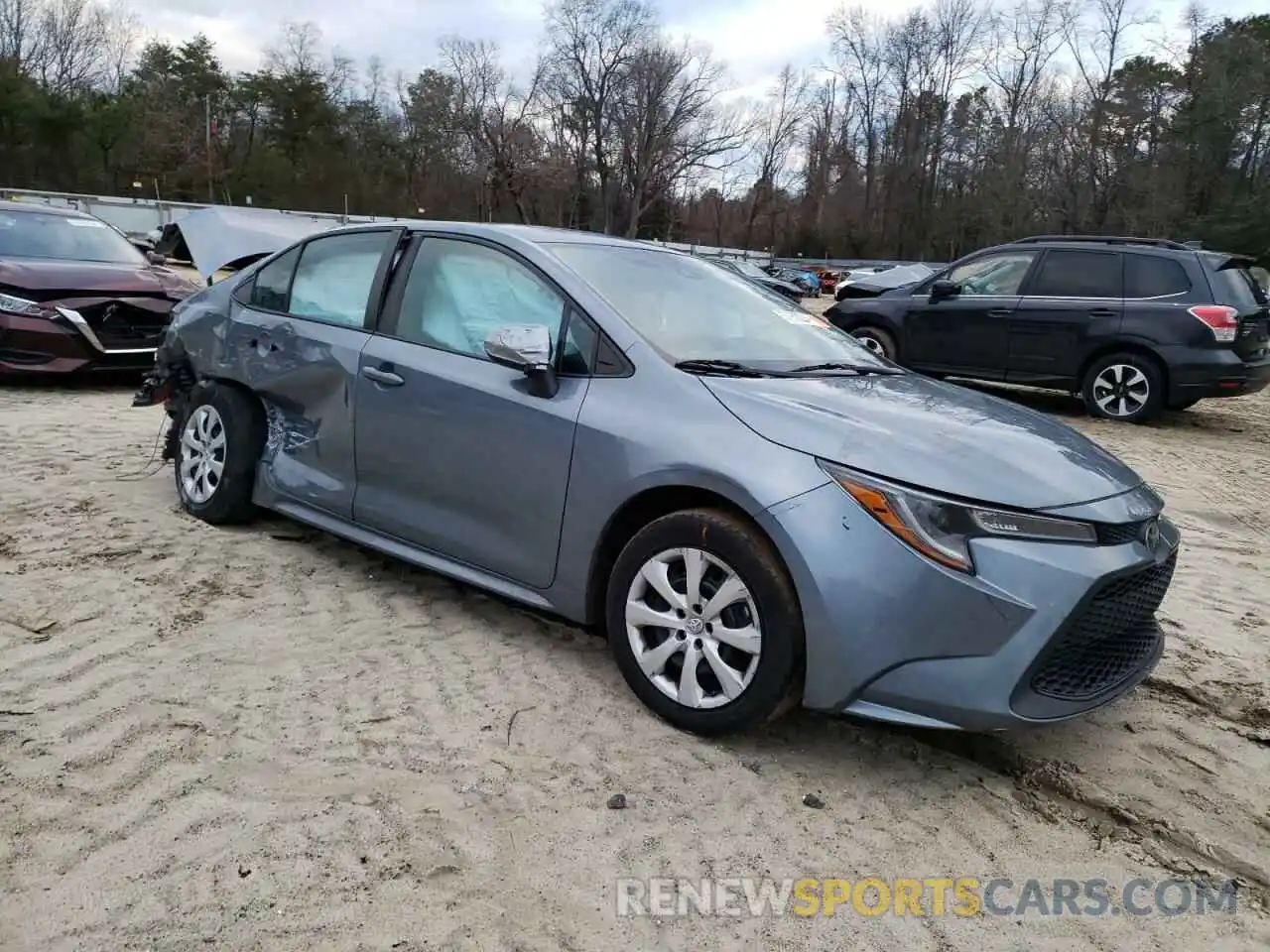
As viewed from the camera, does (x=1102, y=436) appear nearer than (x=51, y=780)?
No

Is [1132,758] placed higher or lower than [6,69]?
lower

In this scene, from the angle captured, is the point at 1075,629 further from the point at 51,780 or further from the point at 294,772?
the point at 51,780

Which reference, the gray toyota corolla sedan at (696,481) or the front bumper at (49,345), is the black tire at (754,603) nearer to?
the gray toyota corolla sedan at (696,481)

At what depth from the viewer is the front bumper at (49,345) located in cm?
777

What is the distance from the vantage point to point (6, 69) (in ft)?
158

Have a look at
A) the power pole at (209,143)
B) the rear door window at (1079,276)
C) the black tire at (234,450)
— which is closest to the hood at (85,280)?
the black tire at (234,450)

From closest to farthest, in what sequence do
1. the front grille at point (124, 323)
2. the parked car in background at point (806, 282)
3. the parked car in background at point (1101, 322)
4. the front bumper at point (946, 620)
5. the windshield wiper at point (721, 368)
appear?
the front bumper at point (946, 620)
the windshield wiper at point (721, 368)
the front grille at point (124, 323)
the parked car in background at point (1101, 322)
the parked car in background at point (806, 282)

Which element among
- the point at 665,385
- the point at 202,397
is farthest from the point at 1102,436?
the point at 202,397

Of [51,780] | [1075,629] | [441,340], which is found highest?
[441,340]

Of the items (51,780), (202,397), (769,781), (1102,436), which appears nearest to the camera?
(51,780)

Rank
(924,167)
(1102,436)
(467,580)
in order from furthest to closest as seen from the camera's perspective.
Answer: (924,167) → (1102,436) → (467,580)

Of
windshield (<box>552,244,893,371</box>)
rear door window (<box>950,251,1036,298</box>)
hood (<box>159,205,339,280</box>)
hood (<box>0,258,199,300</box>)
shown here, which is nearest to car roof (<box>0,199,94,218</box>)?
hood (<box>0,258,199,300</box>)

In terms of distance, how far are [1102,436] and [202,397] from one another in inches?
294

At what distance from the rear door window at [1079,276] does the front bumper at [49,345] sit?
9044mm
